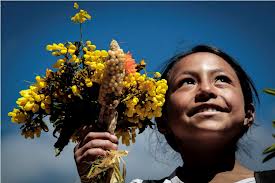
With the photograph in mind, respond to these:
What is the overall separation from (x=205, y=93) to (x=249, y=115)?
0.51m

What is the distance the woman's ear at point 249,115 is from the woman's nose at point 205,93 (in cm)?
38

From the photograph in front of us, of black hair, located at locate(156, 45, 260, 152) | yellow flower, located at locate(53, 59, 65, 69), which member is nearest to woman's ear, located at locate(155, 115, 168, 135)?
black hair, located at locate(156, 45, 260, 152)

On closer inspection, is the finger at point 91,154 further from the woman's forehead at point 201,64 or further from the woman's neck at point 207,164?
the woman's forehead at point 201,64

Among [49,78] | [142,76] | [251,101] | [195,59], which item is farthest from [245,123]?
[49,78]

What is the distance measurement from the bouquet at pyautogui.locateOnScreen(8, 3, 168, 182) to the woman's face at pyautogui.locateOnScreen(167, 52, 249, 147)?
0.27m

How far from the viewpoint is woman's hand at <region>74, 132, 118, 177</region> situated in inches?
101

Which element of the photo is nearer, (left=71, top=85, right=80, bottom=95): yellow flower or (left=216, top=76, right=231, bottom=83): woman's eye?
(left=71, top=85, right=80, bottom=95): yellow flower

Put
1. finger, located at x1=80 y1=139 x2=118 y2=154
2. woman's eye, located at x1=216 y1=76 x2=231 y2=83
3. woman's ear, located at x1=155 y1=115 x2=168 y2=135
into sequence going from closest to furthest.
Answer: finger, located at x1=80 y1=139 x2=118 y2=154
woman's eye, located at x1=216 y1=76 x2=231 y2=83
woman's ear, located at x1=155 y1=115 x2=168 y2=135

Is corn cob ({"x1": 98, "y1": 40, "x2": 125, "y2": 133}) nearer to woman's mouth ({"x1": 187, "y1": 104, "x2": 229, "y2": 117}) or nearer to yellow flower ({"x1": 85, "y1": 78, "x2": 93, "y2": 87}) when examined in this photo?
yellow flower ({"x1": 85, "y1": 78, "x2": 93, "y2": 87})

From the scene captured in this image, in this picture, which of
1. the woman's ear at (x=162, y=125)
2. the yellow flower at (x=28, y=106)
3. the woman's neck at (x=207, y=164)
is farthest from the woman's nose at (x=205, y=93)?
the yellow flower at (x=28, y=106)

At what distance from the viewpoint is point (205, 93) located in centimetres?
294

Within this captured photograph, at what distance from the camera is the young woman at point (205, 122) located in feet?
9.36

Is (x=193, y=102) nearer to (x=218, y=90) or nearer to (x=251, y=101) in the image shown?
(x=218, y=90)

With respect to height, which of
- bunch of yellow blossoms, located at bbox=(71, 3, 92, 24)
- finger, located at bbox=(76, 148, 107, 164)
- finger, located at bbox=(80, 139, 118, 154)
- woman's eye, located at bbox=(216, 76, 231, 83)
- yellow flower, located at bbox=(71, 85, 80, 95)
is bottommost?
finger, located at bbox=(76, 148, 107, 164)
